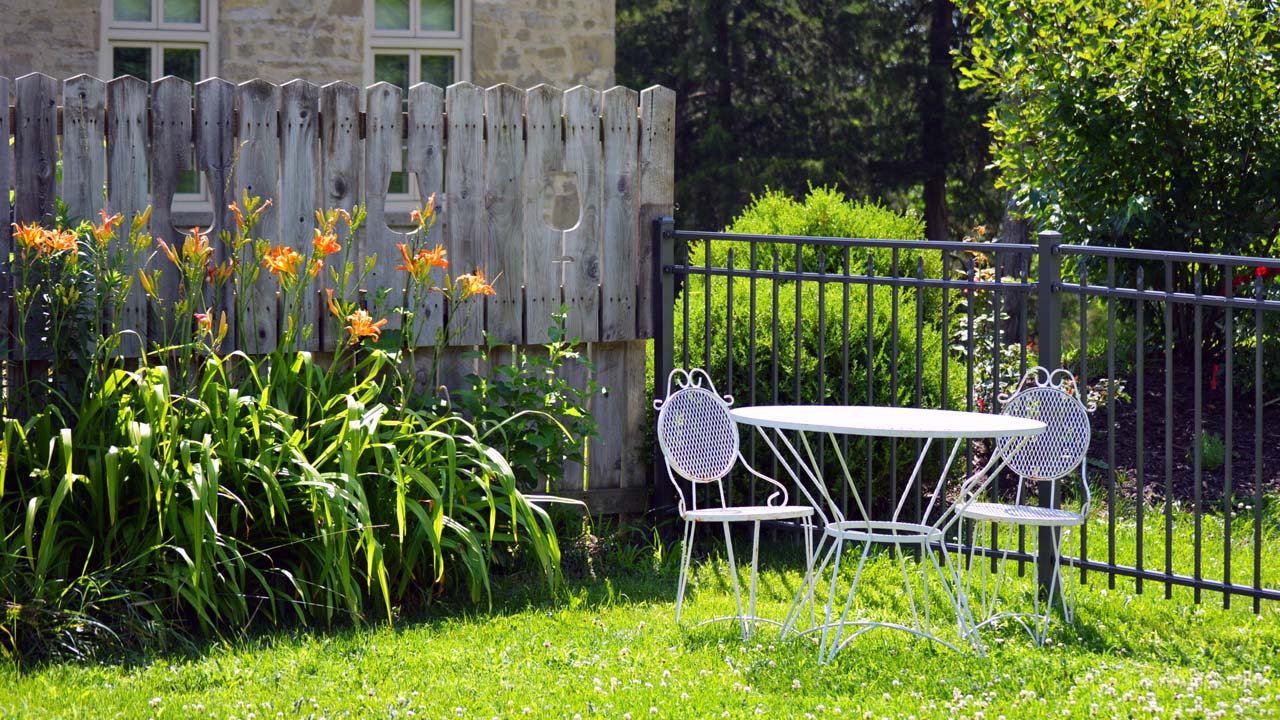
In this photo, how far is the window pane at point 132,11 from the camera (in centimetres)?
894

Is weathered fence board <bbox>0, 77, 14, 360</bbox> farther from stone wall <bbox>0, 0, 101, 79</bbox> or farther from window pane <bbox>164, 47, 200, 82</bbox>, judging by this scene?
window pane <bbox>164, 47, 200, 82</bbox>

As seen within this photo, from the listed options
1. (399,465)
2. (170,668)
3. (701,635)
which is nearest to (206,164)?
(399,465)

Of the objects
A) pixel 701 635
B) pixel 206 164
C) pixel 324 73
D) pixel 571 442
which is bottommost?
pixel 701 635

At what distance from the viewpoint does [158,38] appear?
353 inches

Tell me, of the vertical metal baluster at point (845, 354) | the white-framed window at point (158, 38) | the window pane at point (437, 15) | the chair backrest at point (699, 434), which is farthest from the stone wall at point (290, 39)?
the chair backrest at point (699, 434)

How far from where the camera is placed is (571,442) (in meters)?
5.24

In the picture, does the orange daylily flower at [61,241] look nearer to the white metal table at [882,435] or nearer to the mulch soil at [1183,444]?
the white metal table at [882,435]

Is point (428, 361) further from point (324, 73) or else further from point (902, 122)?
point (902, 122)

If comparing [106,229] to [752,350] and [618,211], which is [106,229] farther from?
[752,350]

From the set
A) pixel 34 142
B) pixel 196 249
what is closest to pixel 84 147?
pixel 34 142

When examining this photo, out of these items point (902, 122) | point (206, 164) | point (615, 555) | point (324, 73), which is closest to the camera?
point (206, 164)

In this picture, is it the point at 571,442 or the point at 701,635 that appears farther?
the point at 571,442

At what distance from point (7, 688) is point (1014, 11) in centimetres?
603

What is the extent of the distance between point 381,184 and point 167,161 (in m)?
0.79
